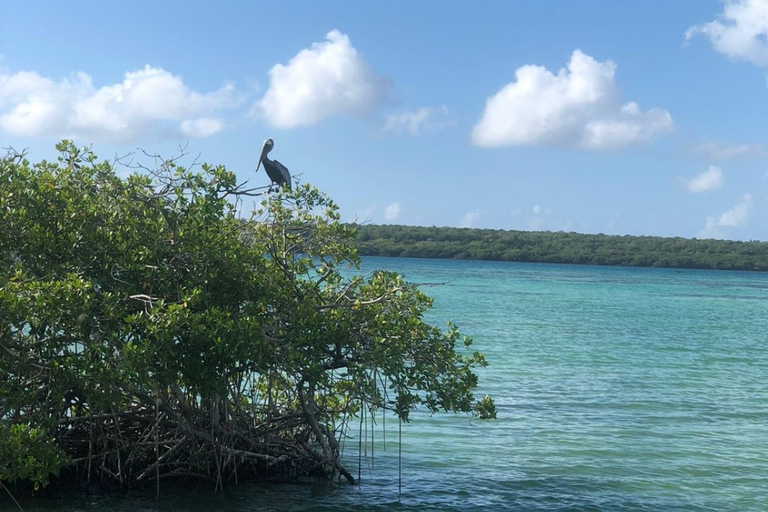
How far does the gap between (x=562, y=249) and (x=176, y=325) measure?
421 ft

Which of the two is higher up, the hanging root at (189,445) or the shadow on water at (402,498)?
the hanging root at (189,445)

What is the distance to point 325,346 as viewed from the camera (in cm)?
942

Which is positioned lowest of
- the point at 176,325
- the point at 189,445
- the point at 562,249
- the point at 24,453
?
the point at 189,445

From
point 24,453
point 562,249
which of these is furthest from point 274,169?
point 562,249

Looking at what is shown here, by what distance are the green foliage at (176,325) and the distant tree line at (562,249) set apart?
105624 mm

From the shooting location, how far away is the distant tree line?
126 metres

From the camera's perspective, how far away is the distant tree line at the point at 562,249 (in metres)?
126

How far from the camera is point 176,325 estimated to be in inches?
333

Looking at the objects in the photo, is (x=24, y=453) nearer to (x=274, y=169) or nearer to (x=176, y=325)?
(x=176, y=325)

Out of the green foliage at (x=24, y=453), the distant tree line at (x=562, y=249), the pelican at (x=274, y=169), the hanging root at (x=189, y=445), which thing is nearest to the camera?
the green foliage at (x=24, y=453)

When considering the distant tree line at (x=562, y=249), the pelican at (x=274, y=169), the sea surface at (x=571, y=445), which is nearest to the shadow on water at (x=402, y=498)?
the sea surface at (x=571, y=445)

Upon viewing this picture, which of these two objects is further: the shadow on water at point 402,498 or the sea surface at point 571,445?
the sea surface at point 571,445

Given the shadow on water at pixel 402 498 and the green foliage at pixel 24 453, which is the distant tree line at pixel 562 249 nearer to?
the shadow on water at pixel 402 498

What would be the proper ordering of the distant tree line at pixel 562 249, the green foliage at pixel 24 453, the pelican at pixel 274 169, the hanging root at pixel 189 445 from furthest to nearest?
the distant tree line at pixel 562 249, the pelican at pixel 274 169, the hanging root at pixel 189 445, the green foliage at pixel 24 453
